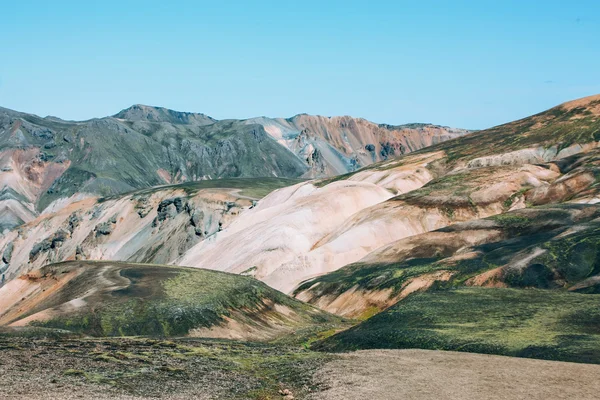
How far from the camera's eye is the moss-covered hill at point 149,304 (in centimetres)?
7756

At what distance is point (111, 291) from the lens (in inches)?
3406

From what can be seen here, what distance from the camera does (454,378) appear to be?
4506cm

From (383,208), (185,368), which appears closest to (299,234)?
(383,208)

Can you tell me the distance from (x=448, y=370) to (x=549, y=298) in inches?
1099

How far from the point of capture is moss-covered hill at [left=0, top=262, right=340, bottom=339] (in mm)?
77562

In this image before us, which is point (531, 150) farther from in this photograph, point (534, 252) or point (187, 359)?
point (187, 359)

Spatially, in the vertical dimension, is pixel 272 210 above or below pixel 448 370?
above

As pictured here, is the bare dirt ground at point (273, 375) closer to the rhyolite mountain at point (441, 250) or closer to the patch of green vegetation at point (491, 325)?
the patch of green vegetation at point (491, 325)

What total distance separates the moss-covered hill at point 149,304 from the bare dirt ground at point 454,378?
100 ft

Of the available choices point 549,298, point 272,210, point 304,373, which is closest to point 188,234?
point 272,210

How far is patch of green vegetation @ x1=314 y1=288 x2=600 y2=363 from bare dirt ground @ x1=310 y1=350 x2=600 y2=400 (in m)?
3.71

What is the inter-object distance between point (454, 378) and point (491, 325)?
19.2 metres

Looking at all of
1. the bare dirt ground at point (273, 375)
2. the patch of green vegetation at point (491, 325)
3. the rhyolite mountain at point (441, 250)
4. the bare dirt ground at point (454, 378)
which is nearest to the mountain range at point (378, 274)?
A: the patch of green vegetation at point (491, 325)

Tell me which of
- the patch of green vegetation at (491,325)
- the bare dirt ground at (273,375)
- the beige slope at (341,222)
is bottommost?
the patch of green vegetation at (491,325)
